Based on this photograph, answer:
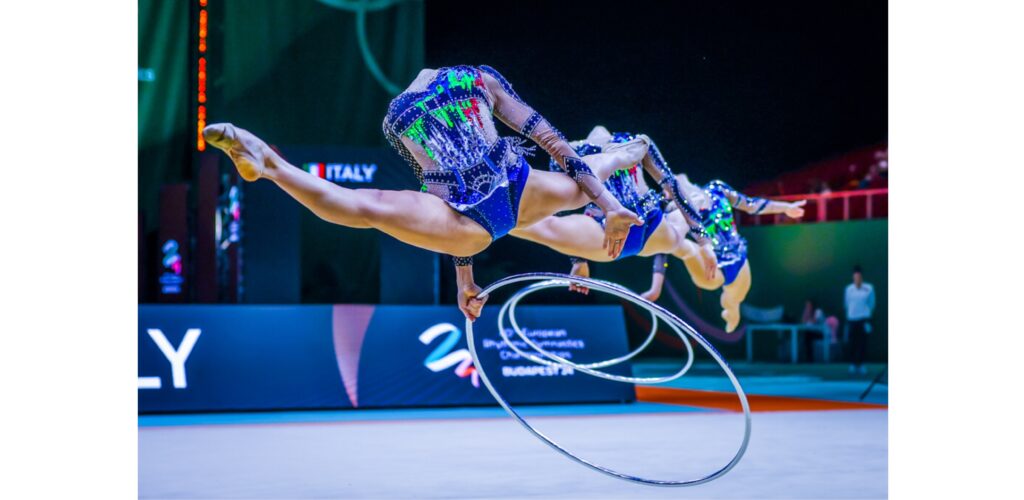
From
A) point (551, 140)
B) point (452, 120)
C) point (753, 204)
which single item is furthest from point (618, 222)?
point (753, 204)

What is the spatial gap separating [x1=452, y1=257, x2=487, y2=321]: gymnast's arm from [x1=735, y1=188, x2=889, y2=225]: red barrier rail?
11861 mm

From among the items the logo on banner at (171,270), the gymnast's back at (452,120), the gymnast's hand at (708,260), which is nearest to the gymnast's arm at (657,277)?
the gymnast's hand at (708,260)

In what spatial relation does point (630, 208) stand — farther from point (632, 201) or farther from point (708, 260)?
point (708, 260)

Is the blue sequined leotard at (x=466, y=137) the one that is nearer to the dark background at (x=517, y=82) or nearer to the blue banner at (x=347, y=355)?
the dark background at (x=517, y=82)

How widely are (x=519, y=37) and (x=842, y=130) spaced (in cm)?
553

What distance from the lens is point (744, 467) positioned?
7.60m

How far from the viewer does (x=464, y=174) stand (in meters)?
4.32

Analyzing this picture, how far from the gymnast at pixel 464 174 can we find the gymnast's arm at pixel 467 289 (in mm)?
517

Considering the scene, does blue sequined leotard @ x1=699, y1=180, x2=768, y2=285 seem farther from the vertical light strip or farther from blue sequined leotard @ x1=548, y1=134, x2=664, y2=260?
the vertical light strip

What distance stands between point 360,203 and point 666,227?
2.69 m

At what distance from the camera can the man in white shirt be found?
14188mm
